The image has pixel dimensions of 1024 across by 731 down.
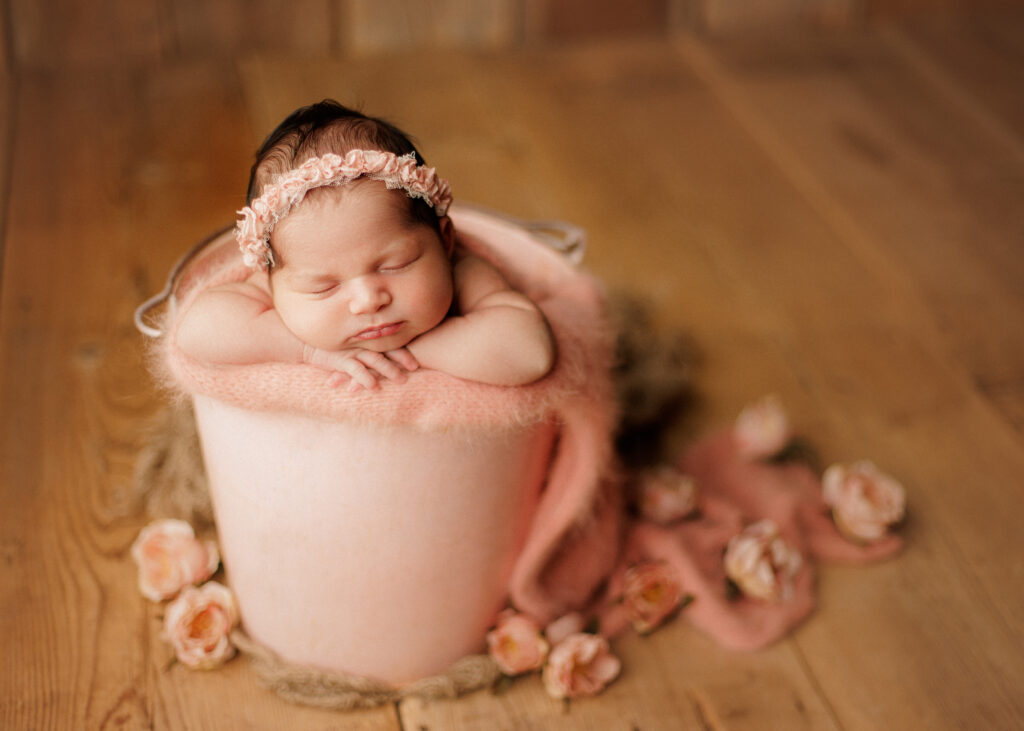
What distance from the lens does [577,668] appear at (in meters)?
1.00

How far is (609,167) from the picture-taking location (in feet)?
6.05

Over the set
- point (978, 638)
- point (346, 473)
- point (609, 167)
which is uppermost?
point (346, 473)

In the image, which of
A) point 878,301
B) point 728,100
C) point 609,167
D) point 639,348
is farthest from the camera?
point 728,100

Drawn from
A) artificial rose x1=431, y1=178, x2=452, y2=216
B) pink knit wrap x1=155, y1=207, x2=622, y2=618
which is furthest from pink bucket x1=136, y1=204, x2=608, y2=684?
artificial rose x1=431, y1=178, x2=452, y2=216

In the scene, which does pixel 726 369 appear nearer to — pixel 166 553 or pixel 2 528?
pixel 166 553

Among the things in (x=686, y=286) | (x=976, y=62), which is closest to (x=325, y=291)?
(x=686, y=286)

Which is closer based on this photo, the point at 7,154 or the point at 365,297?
the point at 365,297

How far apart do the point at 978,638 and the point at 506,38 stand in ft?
5.08

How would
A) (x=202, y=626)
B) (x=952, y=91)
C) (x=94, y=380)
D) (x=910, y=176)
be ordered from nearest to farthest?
(x=202, y=626) < (x=94, y=380) < (x=910, y=176) < (x=952, y=91)

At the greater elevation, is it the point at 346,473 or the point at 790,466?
the point at 346,473

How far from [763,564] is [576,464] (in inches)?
9.9

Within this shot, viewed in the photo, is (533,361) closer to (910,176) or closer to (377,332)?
(377,332)

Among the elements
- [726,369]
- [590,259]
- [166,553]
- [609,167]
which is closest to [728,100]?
[609,167]

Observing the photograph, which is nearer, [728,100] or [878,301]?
[878,301]
